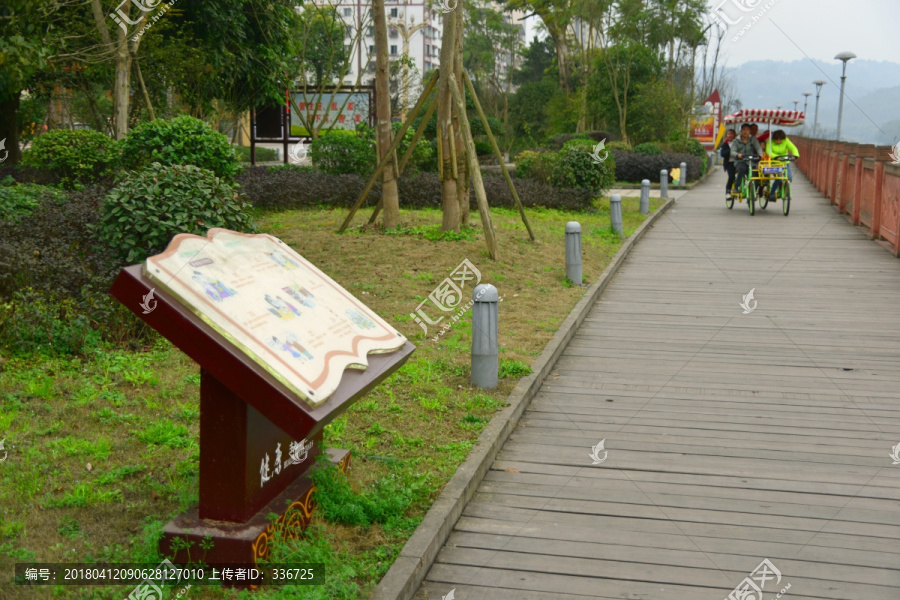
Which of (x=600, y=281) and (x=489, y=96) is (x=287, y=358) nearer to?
(x=600, y=281)

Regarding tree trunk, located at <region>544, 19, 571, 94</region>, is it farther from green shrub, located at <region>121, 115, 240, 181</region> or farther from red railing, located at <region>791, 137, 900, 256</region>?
green shrub, located at <region>121, 115, 240, 181</region>

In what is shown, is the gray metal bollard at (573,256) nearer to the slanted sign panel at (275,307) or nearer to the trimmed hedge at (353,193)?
the slanted sign panel at (275,307)

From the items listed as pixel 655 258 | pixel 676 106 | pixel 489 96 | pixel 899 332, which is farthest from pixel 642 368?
pixel 489 96

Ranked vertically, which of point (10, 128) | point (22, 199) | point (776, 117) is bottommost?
point (22, 199)

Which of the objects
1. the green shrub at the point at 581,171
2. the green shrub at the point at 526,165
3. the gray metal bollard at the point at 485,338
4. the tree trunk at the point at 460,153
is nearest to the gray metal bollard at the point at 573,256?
the tree trunk at the point at 460,153

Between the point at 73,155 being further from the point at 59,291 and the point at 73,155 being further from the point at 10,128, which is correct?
the point at 59,291

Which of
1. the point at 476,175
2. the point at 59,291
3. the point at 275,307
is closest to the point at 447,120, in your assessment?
the point at 476,175

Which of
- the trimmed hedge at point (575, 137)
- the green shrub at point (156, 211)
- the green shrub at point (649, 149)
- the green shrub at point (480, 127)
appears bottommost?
the green shrub at point (156, 211)

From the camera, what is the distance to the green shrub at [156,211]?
7922mm

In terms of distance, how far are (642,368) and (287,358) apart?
4614 millimetres

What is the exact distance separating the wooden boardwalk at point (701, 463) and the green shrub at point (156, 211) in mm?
3512

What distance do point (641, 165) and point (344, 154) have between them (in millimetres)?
13321

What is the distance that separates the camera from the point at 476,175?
1096 cm

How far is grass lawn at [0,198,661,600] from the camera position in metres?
Result: 4.01
